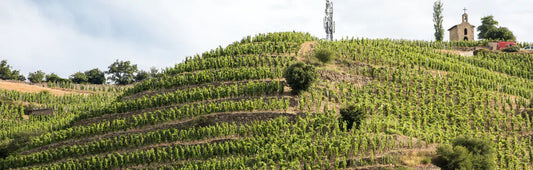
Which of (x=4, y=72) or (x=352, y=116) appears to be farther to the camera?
(x=4, y=72)

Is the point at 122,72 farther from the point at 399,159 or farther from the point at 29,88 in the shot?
the point at 399,159

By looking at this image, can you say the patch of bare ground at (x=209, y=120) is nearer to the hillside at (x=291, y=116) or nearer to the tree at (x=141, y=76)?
the hillside at (x=291, y=116)

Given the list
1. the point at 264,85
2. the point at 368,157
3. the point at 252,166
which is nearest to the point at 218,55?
the point at 264,85

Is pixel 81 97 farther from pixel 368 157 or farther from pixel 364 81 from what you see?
pixel 368 157

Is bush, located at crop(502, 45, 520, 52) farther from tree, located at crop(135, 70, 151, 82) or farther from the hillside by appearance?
tree, located at crop(135, 70, 151, 82)

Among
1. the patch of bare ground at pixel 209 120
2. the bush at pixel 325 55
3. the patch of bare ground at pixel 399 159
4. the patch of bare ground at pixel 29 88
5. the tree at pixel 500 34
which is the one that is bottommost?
the patch of bare ground at pixel 399 159

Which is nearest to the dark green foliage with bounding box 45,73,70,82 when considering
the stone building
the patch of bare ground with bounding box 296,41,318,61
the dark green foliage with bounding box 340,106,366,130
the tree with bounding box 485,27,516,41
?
the patch of bare ground with bounding box 296,41,318,61

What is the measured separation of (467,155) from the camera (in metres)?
47.6

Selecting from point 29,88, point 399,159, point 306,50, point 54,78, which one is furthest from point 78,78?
point 399,159

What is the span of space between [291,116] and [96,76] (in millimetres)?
68703

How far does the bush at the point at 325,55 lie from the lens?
64688mm

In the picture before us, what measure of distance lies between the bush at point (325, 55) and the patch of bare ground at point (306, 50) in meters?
2.76

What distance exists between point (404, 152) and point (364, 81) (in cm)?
1585

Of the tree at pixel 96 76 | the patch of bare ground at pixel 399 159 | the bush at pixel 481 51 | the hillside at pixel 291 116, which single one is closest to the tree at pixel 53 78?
the tree at pixel 96 76
